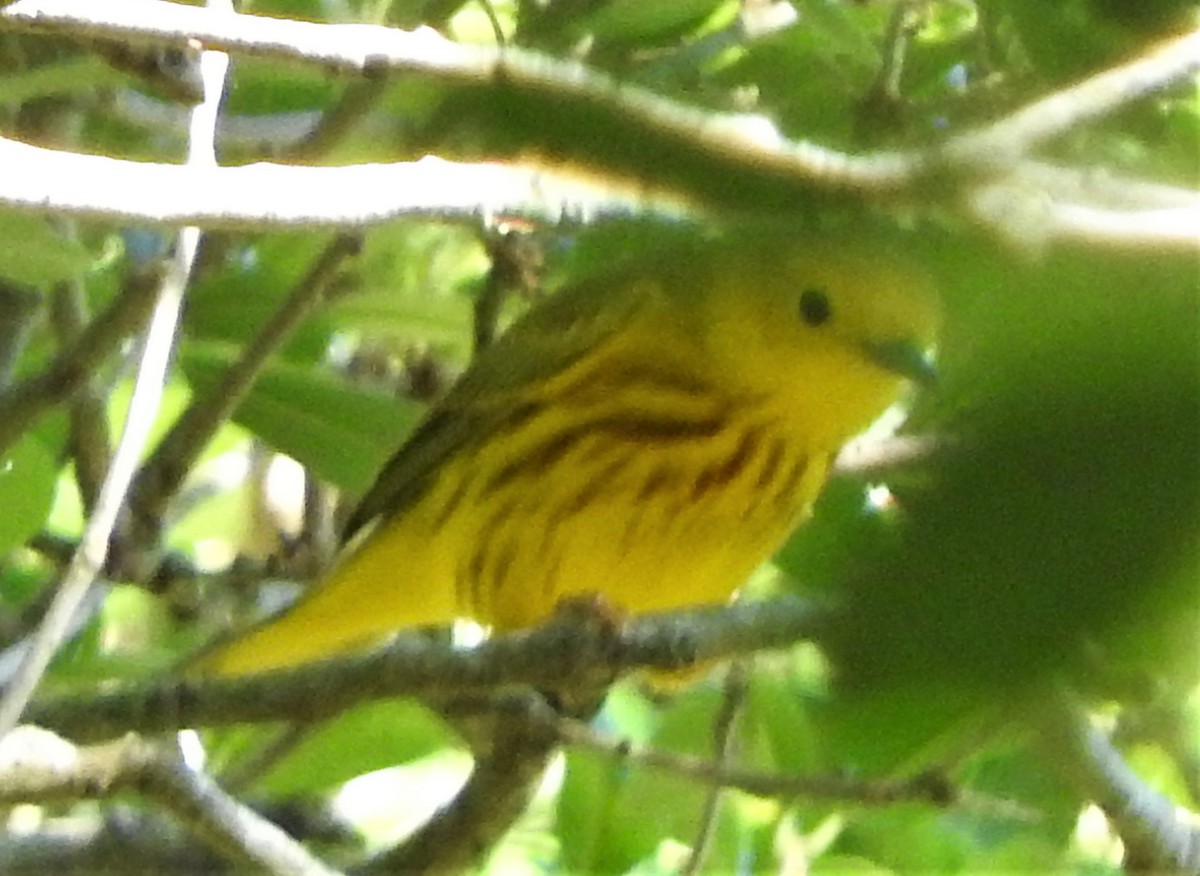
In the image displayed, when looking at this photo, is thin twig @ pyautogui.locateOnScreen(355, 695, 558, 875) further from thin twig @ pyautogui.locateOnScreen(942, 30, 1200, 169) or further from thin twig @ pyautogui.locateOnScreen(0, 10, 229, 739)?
thin twig @ pyautogui.locateOnScreen(942, 30, 1200, 169)

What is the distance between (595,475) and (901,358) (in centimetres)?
74

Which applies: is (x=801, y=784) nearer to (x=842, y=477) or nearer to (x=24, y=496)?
(x=842, y=477)

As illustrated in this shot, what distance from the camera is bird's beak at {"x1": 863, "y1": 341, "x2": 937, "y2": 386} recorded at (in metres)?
0.34

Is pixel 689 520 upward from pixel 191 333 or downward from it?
downward

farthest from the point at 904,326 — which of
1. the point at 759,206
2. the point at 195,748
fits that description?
the point at 195,748

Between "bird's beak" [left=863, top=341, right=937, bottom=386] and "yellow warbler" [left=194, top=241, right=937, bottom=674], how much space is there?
0.66 feet

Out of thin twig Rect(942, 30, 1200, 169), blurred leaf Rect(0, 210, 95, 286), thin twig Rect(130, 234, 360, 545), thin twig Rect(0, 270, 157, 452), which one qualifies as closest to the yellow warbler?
thin twig Rect(130, 234, 360, 545)

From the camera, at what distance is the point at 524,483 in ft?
4.40

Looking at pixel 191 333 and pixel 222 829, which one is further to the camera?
pixel 191 333

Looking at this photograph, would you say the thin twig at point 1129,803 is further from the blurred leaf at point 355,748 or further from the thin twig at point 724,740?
the blurred leaf at point 355,748

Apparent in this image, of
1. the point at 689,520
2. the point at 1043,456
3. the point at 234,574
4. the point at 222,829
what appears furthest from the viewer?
the point at 234,574

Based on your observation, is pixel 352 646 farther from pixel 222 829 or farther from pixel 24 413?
A: pixel 222 829

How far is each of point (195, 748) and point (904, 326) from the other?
948 mm

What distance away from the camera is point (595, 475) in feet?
4.25
